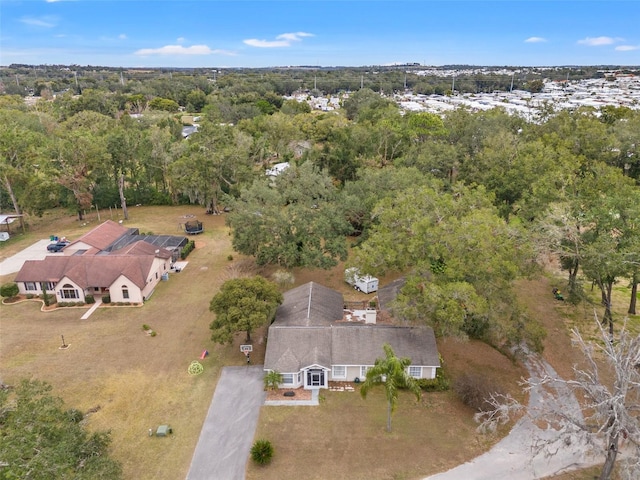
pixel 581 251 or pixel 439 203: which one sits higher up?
pixel 439 203

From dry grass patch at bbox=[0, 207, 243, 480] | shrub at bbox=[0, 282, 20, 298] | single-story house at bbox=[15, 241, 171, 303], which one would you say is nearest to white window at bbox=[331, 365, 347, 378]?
dry grass patch at bbox=[0, 207, 243, 480]

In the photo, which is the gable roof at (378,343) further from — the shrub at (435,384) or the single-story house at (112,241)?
the single-story house at (112,241)

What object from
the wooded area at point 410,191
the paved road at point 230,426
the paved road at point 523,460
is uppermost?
the wooded area at point 410,191

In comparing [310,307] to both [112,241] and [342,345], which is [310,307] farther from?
[112,241]

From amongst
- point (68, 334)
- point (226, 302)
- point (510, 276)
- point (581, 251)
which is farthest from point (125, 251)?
point (581, 251)

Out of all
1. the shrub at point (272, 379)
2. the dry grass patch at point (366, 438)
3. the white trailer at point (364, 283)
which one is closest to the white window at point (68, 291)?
the shrub at point (272, 379)

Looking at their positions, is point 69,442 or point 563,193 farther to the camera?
point 563,193

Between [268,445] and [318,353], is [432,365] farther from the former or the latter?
[268,445]
